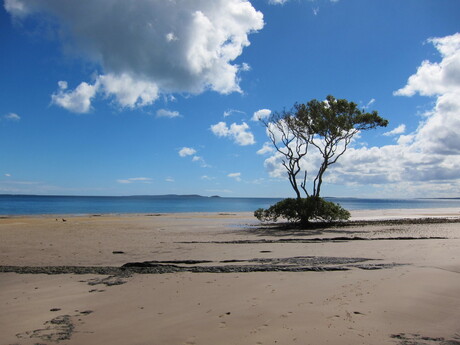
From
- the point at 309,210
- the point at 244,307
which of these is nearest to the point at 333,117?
the point at 309,210

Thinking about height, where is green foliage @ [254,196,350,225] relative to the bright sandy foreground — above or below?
above

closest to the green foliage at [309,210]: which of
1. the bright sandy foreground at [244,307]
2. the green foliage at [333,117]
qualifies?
the green foliage at [333,117]

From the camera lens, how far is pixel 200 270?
30.7 feet

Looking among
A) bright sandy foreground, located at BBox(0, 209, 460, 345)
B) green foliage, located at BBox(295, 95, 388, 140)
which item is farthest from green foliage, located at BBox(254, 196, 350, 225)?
bright sandy foreground, located at BBox(0, 209, 460, 345)

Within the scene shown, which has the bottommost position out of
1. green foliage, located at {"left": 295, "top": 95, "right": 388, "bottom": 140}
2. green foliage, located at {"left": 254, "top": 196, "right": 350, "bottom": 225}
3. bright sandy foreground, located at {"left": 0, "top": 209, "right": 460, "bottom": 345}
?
bright sandy foreground, located at {"left": 0, "top": 209, "right": 460, "bottom": 345}

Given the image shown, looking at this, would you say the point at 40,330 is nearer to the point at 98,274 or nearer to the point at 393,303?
the point at 98,274

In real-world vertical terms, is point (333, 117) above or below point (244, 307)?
above

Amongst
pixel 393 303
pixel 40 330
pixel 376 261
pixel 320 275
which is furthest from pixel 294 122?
pixel 40 330

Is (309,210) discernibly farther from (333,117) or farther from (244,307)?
(244,307)

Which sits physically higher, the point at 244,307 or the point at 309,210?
the point at 309,210

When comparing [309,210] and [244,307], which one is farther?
[309,210]

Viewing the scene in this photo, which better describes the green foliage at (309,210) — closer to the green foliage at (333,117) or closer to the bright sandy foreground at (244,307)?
the green foliage at (333,117)

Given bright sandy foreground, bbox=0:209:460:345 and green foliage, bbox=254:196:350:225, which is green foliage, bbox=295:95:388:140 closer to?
green foliage, bbox=254:196:350:225

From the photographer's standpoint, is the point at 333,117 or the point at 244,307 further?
the point at 333,117
